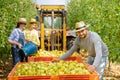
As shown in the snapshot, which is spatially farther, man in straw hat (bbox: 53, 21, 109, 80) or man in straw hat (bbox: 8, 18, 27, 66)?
man in straw hat (bbox: 8, 18, 27, 66)

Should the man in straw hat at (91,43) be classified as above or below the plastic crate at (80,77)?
above

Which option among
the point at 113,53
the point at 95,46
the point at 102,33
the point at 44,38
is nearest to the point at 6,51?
the point at 44,38

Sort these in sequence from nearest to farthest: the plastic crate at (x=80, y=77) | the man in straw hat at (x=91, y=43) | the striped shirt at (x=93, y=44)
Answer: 1. the plastic crate at (x=80, y=77)
2. the man in straw hat at (x=91, y=43)
3. the striped shirt at (x=93, y=44)

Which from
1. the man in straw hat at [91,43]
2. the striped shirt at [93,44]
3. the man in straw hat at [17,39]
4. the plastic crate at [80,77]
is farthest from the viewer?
the man in straw hat at [17,39]

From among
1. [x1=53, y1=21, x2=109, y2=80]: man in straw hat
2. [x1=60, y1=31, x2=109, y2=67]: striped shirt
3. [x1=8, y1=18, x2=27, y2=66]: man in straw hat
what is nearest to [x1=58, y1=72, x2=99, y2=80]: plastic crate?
[x1=53, y1=21, x2=109, y2=80]: man in straw hat

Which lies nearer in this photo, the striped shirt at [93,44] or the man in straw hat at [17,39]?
the striped shirt at [93,44]

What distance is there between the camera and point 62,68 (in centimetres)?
628

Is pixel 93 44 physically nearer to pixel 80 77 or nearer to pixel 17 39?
pixel 80 77

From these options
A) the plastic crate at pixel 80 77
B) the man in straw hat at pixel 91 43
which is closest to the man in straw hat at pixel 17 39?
the man in straw hat at pixel 91 43

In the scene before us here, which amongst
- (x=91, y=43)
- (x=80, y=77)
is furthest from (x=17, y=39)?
(x=80, y=77)

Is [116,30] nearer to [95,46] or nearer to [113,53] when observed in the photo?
[113,53]

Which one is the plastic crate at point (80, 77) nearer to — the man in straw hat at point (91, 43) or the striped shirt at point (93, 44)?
the man in straw hat at point (91, 43)

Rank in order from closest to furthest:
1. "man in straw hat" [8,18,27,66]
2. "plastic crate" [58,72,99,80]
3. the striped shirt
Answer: "plastic crate" [58,72,99,80]
the striped shirt
"man in straw hat" [8,18,27,66]

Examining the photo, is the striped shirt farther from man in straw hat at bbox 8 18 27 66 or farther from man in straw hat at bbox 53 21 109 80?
man in straw hat at bbox 8 18 27 66
